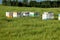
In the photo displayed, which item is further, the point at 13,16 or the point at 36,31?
the point at 13,16

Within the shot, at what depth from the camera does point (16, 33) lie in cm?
1775

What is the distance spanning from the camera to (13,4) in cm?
6731

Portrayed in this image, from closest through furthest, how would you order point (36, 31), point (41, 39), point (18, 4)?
point (41, 39), point (36, 31), point (18, 4)

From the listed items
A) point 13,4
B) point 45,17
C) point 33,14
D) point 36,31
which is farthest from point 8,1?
point 36,31

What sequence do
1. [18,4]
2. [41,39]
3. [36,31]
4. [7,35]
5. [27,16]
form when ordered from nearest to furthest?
[41,39]
[7,35]
[36,31]
[27,16]
[18,4]

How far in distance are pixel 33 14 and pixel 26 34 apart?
16.0 metres

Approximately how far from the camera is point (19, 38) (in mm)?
15703

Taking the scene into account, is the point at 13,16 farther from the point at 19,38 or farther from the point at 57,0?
the point at 57,0

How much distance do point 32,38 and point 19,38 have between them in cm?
121

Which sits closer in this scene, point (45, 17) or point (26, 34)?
point (26, 34)

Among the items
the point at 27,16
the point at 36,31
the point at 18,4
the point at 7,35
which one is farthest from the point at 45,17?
the point at 18,4

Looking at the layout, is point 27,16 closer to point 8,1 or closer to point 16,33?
point 16,33

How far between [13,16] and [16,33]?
13569mm

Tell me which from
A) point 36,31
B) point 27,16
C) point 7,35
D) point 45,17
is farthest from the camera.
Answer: point 27,16
